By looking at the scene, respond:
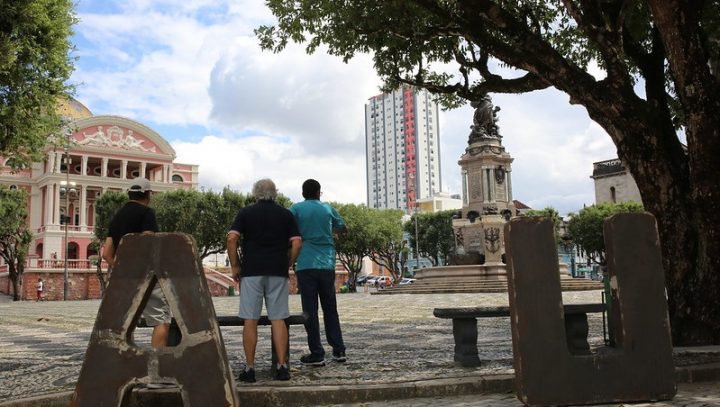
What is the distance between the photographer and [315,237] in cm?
602

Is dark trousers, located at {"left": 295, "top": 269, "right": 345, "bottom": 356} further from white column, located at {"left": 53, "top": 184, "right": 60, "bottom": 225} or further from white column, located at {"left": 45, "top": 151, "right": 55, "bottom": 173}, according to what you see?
white column, located at {"left": 45, "top": 151, "right": 55, "bottom": 173}

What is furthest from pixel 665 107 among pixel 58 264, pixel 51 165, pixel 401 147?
pixel 401 147

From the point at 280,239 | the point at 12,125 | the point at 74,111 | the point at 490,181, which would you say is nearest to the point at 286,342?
the point at 280,239

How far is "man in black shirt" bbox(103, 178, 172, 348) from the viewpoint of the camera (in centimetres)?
517

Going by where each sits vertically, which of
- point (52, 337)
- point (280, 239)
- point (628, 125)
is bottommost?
point (52, 337)

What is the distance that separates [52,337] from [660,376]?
9.43 m

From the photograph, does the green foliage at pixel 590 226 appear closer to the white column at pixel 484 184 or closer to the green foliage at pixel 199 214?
the white column at pixel 484 184

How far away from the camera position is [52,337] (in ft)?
33.6

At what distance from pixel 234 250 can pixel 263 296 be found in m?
0.48

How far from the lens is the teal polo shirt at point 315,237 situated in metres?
6.00

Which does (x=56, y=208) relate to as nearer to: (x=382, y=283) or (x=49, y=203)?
(x=49, y=203)

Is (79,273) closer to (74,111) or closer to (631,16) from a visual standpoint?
(74,111)

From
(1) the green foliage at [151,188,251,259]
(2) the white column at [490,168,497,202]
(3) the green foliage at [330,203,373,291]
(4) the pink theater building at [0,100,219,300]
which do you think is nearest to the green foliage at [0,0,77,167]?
(2) the white column at [490,168,497,202]

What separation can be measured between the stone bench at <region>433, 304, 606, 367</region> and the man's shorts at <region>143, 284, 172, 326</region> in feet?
8.24
